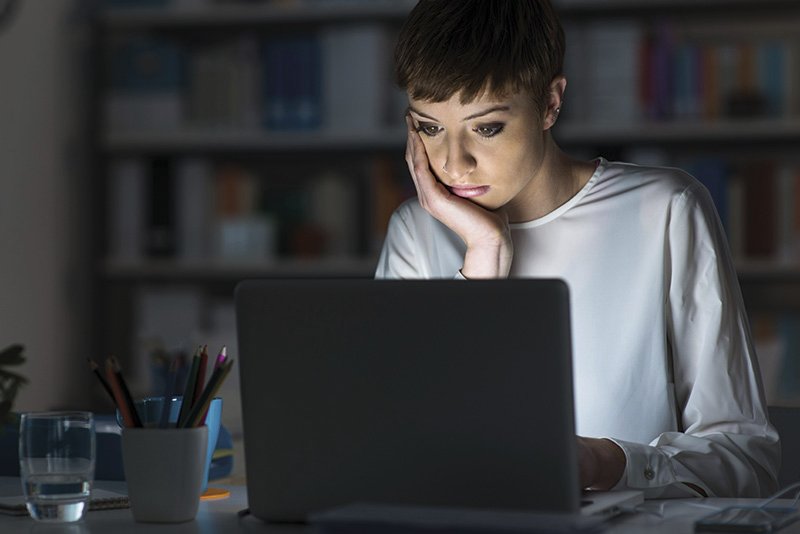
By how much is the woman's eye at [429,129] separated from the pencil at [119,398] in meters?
0.59

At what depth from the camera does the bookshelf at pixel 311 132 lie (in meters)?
3.14

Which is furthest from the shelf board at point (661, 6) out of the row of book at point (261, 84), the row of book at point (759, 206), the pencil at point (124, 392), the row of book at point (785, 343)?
the pencil at point (124, 392)

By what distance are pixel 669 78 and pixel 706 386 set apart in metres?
1.92

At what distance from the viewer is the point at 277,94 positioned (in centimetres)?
335

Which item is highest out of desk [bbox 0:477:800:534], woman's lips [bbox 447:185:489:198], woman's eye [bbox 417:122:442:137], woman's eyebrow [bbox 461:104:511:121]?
woman's eyebrow [bbox 461:104:511:121]

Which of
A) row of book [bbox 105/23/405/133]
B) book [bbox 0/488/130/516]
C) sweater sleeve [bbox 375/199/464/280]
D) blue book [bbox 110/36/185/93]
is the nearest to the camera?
book [bbox 0/488/130/516]

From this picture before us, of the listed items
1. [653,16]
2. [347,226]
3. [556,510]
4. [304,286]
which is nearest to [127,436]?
[304,286]

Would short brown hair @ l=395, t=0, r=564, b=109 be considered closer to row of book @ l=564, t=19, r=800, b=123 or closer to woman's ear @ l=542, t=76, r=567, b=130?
woman's ear @ l=542, t=76, r=567, b=130

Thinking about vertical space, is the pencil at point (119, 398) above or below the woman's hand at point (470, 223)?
below

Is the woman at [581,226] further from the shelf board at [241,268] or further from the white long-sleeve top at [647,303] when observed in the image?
the shelf board at [241,268]

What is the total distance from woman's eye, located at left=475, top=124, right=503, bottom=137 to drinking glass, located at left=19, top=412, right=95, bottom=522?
0.63m

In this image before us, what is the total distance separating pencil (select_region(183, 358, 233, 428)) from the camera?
1.05 m

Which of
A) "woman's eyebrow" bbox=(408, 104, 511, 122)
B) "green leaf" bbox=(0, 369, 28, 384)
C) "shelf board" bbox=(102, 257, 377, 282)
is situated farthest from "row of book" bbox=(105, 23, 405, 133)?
"green leaf" bbox=(0, 369, 28, 384)

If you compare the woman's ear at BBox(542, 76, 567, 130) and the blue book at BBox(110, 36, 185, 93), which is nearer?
the woman's ear at BBox(542, 76, 567, 130)
